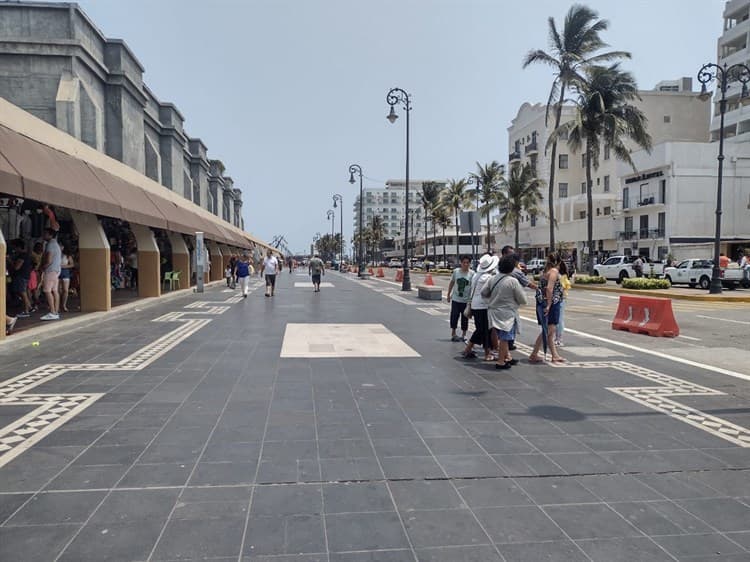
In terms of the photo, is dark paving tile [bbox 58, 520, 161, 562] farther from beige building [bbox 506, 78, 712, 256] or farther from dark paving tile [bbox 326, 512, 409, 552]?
beige building [bbox 506, 78, 712, 256]

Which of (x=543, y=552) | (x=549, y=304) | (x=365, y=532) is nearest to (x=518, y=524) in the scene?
(x=543, y=552)

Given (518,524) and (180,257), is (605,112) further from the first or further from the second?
(518,524)

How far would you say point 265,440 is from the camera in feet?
15.8

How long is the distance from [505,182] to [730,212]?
19.1 m

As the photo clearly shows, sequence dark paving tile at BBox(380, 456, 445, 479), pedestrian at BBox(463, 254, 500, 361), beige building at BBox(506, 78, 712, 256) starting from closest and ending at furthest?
dark paving tile at BBox(380, 456, 445, 479) → pedestrian at BBox(463, 254, 500, 361) → beige building at BBox(506, 78, 712, 256)

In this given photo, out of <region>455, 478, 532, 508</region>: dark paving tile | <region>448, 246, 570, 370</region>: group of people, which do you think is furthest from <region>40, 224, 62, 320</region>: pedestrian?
<region>455, 478, 532, 508</region>: dark paving tile

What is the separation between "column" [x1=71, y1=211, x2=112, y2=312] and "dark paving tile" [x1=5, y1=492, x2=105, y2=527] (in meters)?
11.0

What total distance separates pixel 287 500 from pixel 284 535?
449 mm

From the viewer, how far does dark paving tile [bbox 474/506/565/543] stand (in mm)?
3244

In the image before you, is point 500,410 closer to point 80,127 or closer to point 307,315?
point 307,315

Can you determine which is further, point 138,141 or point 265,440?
point 138,141

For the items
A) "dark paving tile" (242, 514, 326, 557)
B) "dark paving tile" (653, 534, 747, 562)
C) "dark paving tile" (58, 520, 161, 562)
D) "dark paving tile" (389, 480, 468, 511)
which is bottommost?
"dark paving tile" (653, 534, 747, 562)

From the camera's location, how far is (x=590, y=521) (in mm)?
3455

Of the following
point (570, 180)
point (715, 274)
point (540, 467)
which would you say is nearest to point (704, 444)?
point (540, 467)
